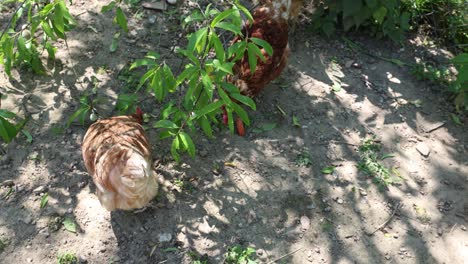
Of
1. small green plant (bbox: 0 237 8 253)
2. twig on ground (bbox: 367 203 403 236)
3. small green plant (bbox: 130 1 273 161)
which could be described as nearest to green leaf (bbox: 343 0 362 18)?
small green plant (bbox: 130 1 273 161)

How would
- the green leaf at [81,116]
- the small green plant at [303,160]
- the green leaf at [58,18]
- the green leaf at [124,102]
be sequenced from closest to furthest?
the green leaf at [58,18]
the green leaf at [81,116]
the green leaf at [124,102]
the small green plant at [303,160]

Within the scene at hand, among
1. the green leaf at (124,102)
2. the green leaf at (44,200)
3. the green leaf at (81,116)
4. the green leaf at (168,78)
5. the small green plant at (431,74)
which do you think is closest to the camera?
the green leaf at (168,78)

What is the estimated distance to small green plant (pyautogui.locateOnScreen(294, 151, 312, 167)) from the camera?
4.14 meters

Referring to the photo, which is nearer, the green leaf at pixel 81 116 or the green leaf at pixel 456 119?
the green leaf at pixel 81 116

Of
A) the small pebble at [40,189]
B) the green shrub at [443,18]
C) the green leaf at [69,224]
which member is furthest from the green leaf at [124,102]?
the green shrub at [443,18]

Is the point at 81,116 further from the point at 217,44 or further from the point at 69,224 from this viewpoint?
the point at 217,44

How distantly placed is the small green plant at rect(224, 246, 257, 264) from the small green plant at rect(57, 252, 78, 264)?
1170mm

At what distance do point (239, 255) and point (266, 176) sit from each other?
816 mm

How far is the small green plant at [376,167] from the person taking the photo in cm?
411

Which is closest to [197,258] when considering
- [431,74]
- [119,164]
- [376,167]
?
[119,164]

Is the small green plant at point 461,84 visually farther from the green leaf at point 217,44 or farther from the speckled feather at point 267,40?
the green leaf at point 217,44

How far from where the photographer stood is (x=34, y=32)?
382 cm

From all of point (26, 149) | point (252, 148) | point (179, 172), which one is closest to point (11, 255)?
point (26, 149)

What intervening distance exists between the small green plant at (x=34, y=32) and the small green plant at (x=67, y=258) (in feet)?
5.54
